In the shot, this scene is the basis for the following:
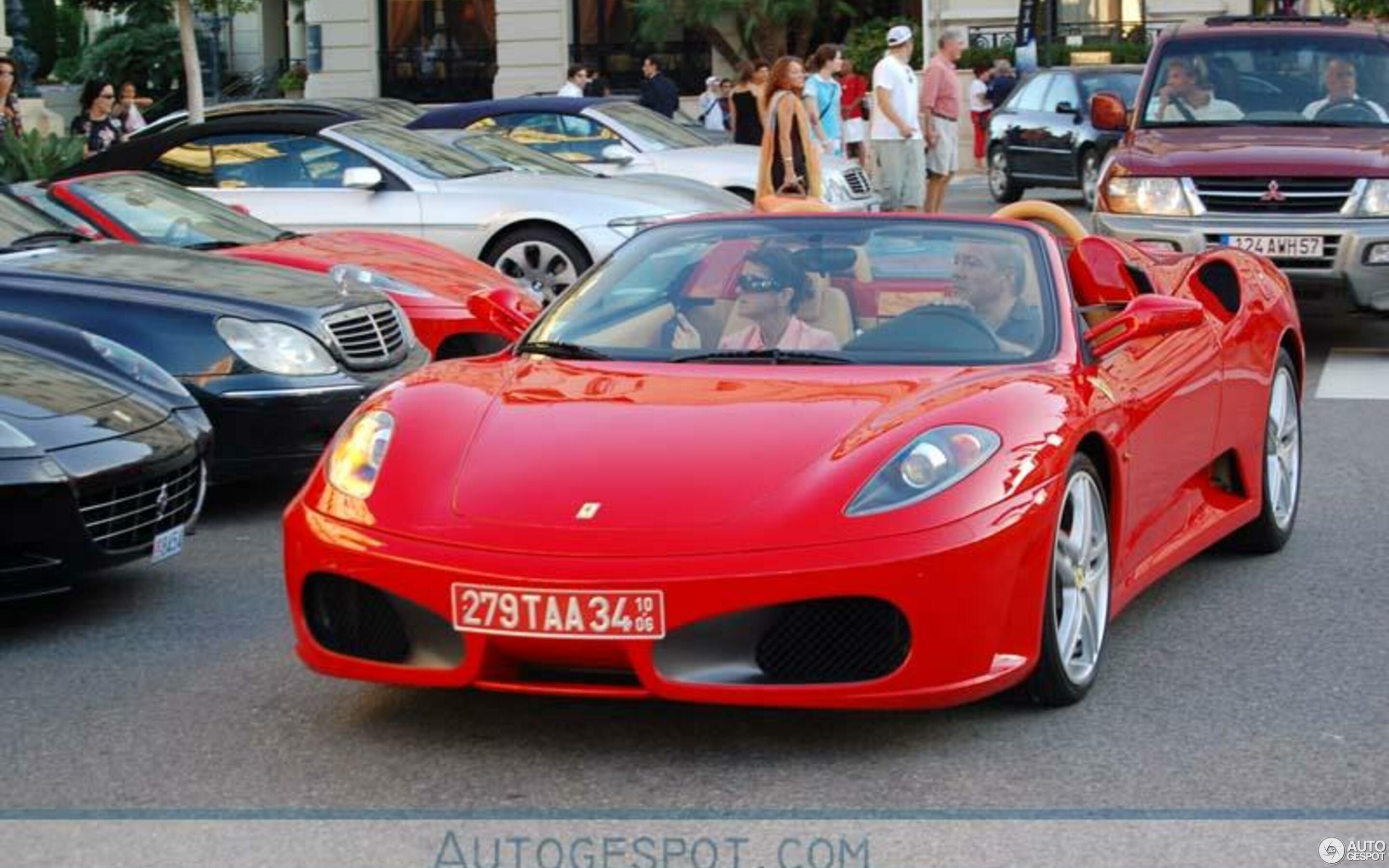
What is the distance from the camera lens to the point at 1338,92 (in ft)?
45.6

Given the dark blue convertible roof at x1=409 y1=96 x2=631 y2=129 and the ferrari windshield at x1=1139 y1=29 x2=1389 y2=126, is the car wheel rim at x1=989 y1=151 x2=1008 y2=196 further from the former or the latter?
the ferrari windshield at x1=1139 y1=29 x2=1389 y2=126

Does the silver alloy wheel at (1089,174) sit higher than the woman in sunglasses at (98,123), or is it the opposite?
the woman in sunglasses at (98,123)

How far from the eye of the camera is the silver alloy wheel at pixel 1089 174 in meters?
26.2

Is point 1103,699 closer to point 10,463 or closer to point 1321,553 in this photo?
point 1321,553

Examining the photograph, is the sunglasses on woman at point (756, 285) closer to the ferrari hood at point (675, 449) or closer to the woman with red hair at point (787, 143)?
the ferrari hood at point (675, 449)

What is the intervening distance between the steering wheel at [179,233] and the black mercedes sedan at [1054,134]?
53.4 feet

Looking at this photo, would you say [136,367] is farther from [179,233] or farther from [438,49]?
[438,49]

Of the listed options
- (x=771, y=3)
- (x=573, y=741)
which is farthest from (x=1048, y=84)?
(x=573, y=741)

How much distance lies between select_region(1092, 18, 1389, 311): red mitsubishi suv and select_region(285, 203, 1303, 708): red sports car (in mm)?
6309

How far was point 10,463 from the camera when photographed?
262 inches

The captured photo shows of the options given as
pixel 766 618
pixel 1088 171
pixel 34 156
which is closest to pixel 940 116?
pixel 1088 171

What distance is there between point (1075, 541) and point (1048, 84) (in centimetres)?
2258

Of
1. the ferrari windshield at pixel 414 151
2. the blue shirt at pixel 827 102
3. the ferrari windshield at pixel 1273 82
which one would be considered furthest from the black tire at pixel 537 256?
the blue shirt at pixel 827 102

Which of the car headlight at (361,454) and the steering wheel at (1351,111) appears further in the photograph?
the steering wheel at (1351,111)
